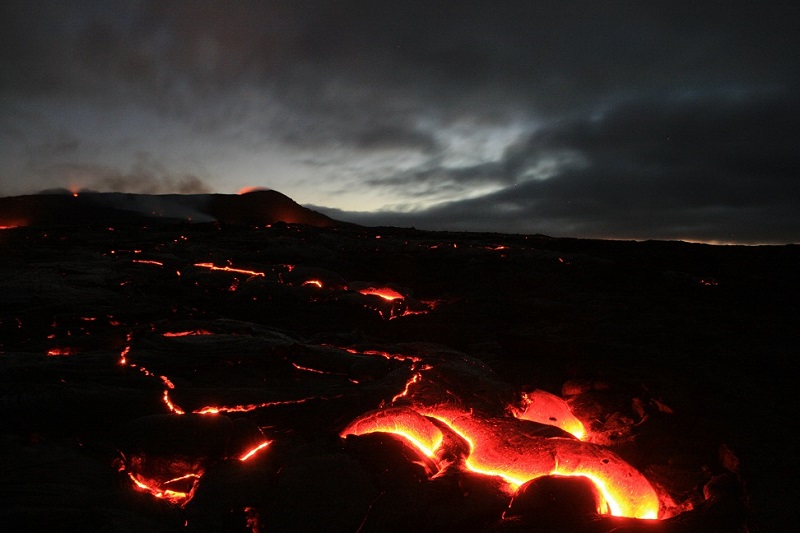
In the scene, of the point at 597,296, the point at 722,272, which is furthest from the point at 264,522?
the point at 722,272

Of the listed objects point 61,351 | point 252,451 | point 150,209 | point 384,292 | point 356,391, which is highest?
point 150,209

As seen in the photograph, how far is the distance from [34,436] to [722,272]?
12.7 metres

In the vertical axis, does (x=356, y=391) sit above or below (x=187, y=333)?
below

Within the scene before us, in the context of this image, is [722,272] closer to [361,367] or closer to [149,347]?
[361,367]

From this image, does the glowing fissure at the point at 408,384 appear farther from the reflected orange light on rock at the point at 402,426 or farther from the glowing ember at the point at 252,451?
the glowing ember at the point at 252,451

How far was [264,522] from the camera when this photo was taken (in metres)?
2.40

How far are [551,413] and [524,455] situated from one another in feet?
4.62

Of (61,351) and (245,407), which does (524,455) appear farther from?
(61,351)

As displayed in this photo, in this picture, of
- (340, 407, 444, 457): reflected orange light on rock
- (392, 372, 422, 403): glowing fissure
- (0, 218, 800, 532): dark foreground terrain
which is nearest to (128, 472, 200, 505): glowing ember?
(0, 218, 800, 532): dark foreground terrain

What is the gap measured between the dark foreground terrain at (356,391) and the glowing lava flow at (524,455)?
0.52 feet

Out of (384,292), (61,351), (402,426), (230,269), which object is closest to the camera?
(402,426)

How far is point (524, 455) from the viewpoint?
3.18 meters

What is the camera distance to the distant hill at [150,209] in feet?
112

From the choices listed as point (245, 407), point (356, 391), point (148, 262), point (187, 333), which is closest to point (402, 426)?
point (356, 391)
